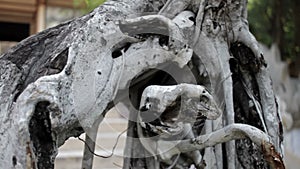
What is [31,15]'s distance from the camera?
265cm

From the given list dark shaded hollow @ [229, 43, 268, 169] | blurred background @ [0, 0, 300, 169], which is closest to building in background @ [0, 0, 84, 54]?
blurred background @ [0, 0, 300, 169]

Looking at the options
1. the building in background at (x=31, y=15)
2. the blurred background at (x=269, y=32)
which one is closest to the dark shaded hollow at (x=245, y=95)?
the blurred background at (x=269, y=32)

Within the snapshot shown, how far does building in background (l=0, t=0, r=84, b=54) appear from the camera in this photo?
8.28ft

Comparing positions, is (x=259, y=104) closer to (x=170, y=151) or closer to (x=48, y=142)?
A: (x=170, y=151)

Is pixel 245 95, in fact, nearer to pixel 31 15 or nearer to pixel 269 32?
pixel 31 15

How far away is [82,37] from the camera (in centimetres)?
60

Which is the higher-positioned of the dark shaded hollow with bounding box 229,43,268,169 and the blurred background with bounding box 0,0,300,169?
the blurred background with bounding box 0,0,300,169

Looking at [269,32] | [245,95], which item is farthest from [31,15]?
[245,95]

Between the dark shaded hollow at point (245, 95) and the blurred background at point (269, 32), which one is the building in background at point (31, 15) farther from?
the dark shaded hollow at point (245, 95)

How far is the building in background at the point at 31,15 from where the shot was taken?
8.28 feet

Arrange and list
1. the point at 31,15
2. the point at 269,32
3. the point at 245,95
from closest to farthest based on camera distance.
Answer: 1. the point at 245,95
2. the point at 31,15
3. the point at 269,32

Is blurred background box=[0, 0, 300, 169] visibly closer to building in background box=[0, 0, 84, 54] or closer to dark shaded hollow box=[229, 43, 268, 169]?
building in background box=[0, 0, 84, 54]

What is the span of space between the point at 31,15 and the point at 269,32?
54.4 inches

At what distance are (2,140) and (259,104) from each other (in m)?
0.39
